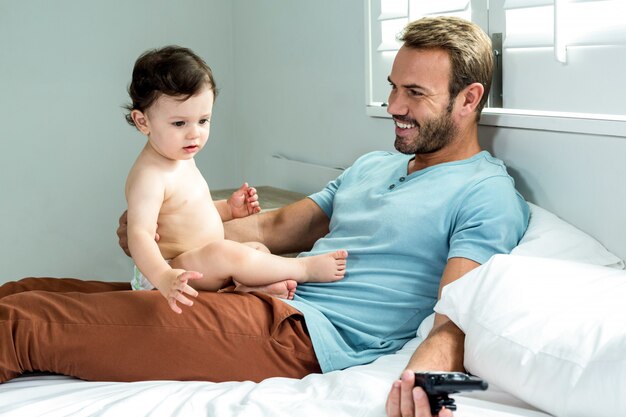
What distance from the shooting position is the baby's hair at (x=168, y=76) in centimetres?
172

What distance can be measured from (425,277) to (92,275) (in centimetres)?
195

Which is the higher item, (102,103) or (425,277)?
(102,103)

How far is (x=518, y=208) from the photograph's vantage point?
1.75 meters

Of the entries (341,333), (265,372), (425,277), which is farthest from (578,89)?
(265,372)

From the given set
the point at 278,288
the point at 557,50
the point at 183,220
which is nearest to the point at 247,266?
the point at 278,288

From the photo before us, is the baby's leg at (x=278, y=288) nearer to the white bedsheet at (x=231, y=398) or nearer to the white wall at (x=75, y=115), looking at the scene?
the white bedsheet at (x=231, y=398)

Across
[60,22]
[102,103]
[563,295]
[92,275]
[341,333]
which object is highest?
[60,22]

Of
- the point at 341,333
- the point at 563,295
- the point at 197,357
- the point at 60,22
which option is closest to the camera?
the point at 563,295

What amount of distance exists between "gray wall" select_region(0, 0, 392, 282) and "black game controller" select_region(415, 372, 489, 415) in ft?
5.67

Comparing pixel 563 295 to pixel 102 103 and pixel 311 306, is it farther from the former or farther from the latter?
pixel 102 103

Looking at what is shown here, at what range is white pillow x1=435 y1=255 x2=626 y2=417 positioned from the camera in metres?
1.14

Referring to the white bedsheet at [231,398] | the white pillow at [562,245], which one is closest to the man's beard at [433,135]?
the white pillow at [562,245]

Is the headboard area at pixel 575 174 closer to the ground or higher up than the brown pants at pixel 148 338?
higher up

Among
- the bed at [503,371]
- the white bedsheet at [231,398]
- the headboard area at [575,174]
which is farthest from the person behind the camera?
the headboard area at [575,174]
